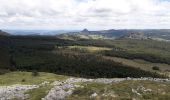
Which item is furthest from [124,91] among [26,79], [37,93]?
[26,79]

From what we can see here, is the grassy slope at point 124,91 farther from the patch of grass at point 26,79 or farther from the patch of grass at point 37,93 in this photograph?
the patch of grass at point 26,79

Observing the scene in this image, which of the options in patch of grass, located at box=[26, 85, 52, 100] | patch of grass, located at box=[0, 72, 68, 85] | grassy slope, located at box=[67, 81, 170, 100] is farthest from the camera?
patch of grass, located at box=[0, 72, 68, 85]

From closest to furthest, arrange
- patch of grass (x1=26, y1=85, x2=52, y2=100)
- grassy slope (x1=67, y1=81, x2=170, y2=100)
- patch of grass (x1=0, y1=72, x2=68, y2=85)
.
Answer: grassy slope (x1=67, y1=81, x2=170, y2=100) → patch of grass (x1=26, y1=85, x2=52, y2=100) → patch of grass (x1=0, y1=72, x2=68, y2=85)

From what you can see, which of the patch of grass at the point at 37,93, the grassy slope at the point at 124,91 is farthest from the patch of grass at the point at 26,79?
the grassy slope at the point at 124,91

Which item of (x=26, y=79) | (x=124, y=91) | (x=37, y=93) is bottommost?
(x=26, y=79)

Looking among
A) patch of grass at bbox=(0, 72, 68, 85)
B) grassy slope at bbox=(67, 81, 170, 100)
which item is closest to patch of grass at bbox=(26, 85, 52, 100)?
grassy slope at bbox=(67, 81, 170, 100)

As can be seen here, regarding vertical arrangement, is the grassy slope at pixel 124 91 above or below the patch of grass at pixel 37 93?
above

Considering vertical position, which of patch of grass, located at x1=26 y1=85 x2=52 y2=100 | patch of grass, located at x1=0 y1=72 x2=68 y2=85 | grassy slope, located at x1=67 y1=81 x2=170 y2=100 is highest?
grassy slope, located at x1=67 y1=81 x2=170 y2=100

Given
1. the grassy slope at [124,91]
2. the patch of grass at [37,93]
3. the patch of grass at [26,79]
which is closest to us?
the grassy slope at [124,91]

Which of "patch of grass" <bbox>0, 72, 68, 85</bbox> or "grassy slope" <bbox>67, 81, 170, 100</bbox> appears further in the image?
"patch of grass" <bbox>0, 72, 68, 85</bbox>

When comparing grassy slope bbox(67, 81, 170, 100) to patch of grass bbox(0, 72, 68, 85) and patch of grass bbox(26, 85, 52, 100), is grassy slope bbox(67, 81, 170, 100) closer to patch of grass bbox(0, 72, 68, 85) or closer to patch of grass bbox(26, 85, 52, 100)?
patch of grass bbox(26, 85, 52, 100)

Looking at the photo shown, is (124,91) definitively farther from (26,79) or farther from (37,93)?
(26,79)

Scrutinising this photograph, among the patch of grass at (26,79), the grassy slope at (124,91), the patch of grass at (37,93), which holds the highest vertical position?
the grassy slope at (124,91)
